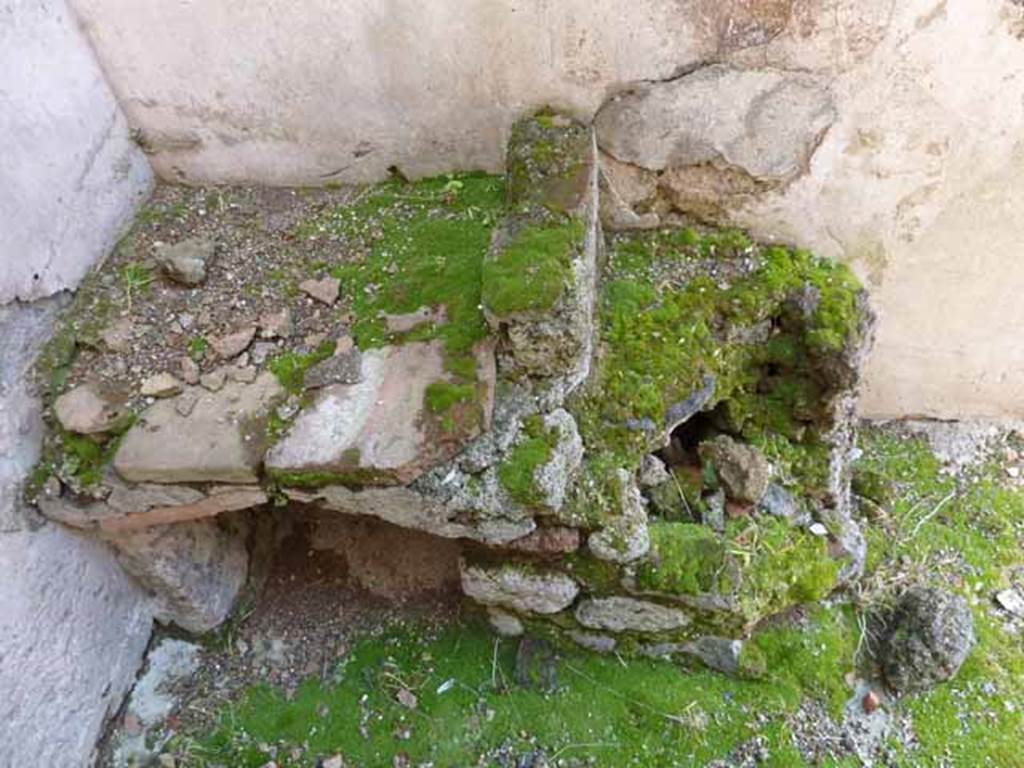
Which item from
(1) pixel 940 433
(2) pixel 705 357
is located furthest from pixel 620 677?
(1) pixel 940 433

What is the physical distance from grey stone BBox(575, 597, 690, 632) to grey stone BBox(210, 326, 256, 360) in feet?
4.24

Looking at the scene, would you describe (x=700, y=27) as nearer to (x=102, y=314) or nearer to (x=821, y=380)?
(x=821, y=380)

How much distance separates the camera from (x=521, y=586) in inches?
91.2

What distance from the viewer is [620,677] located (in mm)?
2564

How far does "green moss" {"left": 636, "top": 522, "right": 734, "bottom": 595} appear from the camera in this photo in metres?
2.24

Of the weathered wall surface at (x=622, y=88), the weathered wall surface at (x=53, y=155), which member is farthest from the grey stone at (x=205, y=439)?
the weathered wall surface at (x=622, y=88)

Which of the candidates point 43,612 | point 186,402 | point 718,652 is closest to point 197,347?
point 186,402

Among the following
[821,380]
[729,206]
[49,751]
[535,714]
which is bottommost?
[535,714]

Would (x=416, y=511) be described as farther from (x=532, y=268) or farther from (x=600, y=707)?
(x=600, y=707)

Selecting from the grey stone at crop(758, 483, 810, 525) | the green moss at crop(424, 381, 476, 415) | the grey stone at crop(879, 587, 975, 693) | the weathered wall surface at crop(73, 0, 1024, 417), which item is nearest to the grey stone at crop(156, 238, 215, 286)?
the weathered wall surface at crop(73, 0, 1024, 417)

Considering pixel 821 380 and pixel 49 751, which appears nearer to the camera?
pixel 49 751

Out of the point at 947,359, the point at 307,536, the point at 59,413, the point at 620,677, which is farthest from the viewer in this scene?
the point at 947,359

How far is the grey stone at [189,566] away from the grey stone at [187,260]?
0.80m

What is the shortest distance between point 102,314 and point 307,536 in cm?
108
